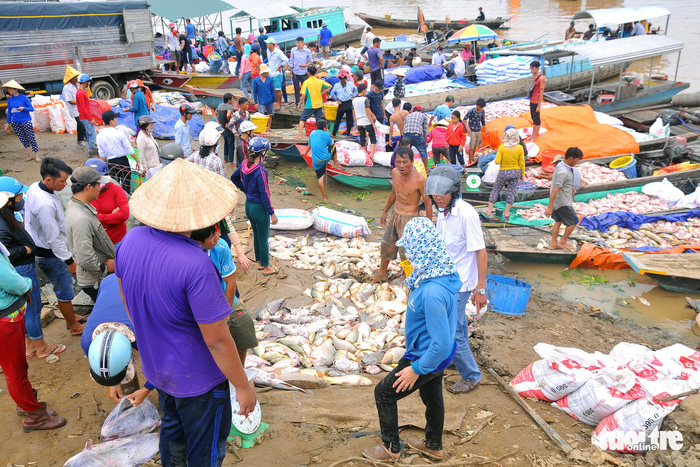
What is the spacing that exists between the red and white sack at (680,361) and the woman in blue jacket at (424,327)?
6.76ft

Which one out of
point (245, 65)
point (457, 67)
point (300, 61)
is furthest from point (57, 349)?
point (457, 67)

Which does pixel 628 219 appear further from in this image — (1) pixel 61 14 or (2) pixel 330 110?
(1) pixel 61 14

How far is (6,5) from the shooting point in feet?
40.5

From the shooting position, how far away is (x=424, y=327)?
2.96 m

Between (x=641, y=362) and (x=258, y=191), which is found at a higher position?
(x=258, y=191)

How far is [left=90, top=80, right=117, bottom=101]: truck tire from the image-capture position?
564 inches

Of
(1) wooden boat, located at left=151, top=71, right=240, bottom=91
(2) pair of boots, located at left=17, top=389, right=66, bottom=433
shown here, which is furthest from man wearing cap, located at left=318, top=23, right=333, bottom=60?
(2) pair of boots, located at left=17, top=389, right=66, bottom=433

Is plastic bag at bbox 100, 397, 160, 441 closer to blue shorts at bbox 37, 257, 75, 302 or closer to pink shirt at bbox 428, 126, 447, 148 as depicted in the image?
blue shorts at bbox 37, 257, 75, 302

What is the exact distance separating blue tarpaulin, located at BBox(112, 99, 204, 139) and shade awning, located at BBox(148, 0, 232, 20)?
7.92m

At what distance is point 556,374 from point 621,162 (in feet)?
26.0

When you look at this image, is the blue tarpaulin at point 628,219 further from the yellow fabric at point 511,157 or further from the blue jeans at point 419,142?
the blue jeans at point 419,142

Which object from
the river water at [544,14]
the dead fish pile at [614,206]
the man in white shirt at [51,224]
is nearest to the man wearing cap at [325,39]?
the river water at [544,14]

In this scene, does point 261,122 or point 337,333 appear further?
point 261,122

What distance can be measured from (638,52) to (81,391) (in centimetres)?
1471
